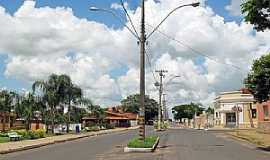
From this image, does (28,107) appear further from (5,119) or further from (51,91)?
(5,119)

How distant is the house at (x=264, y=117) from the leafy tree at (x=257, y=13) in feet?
96.5

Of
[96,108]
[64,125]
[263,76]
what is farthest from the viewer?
[96,108]

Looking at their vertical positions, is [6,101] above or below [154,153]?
above

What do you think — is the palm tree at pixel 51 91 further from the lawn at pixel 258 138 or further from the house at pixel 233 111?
the house at pixel 233 111

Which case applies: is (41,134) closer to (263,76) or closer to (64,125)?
(64,125)

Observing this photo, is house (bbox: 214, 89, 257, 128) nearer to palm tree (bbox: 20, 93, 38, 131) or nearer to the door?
the door

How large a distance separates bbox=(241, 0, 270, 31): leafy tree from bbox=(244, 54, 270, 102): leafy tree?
8.27 feet

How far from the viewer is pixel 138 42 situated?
111 ft

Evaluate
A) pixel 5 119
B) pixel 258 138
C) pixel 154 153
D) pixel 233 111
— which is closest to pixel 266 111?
pixel 258 138

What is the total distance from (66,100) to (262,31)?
42.8 metres

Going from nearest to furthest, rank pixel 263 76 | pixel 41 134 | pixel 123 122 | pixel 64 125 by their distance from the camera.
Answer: pixel 263 76 < pixel 41 134 < pixel 64 125 < pixel 123 122

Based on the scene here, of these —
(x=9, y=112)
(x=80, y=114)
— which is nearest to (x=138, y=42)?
(x=9, y=112)

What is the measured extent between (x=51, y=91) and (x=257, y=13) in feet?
132

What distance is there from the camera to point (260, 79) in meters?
30.1
